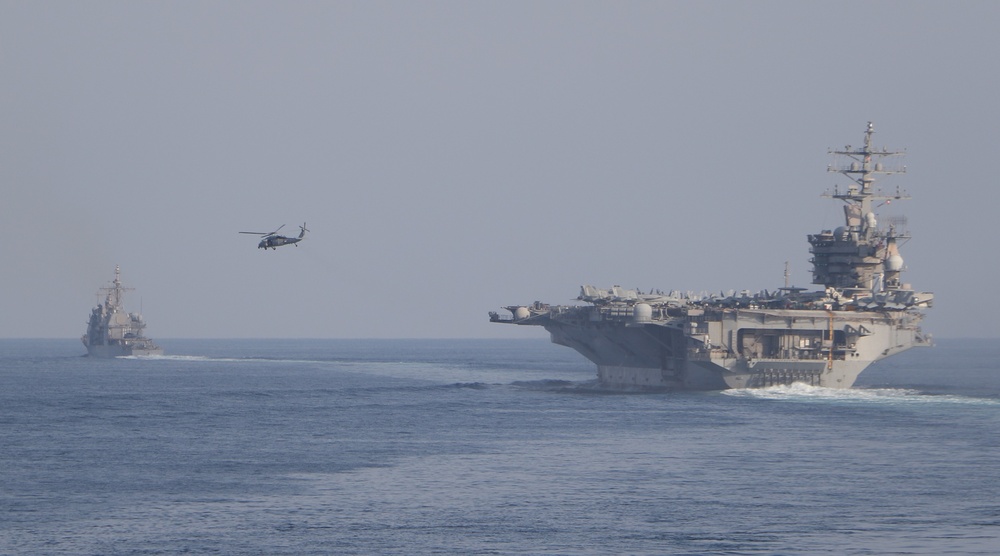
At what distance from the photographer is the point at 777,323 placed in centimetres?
5100

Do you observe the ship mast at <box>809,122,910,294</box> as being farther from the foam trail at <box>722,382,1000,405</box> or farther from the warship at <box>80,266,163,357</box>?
the warship at <box>80,266,163,357</box>

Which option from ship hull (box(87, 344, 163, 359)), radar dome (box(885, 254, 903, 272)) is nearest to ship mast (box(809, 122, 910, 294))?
radar dome (box(885, 254, 903, 272))

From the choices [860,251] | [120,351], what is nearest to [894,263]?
[860,251]

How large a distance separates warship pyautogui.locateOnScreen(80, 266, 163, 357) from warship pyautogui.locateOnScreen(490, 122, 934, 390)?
2430 inches

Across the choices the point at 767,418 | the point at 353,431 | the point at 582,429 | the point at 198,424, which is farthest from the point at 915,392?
the point at 198,424

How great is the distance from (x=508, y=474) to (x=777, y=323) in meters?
22.4

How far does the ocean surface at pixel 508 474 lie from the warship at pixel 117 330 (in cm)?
6191

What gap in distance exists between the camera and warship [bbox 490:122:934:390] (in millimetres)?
51469

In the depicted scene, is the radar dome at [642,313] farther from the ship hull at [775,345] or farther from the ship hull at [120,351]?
the ship hull at [120,351]

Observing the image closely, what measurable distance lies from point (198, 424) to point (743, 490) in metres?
21.3

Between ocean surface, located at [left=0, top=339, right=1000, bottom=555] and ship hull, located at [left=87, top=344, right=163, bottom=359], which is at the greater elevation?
ship hull, located at [left=87, top=344, right=163, bottom=359]

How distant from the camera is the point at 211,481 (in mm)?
30062

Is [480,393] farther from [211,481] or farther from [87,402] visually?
[211,481]

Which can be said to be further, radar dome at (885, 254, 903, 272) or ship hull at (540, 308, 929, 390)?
radar dome at (885, 254, 903, 272)
